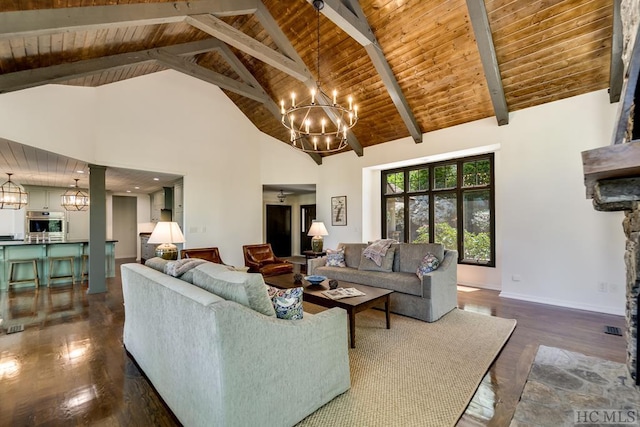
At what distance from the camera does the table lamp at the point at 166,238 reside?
3.91m

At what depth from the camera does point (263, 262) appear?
5844 millimetres

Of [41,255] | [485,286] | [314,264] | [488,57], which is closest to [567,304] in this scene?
[485,286]

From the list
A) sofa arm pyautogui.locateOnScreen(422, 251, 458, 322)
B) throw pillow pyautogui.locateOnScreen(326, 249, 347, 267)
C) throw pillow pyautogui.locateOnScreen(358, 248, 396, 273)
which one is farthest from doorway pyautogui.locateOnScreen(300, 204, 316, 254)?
sofa arm pyautogui.locateOnScreen(422, 251, 458, 322)

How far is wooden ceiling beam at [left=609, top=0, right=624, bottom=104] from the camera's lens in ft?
10.2

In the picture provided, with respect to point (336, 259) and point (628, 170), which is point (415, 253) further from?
point (628, 170)

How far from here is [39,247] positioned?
5566 mm

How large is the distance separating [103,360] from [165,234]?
5.76 feet

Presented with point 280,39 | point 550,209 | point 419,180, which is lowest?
point 550,209

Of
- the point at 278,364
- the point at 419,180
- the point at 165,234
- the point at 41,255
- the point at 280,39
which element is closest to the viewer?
the point at 278,364

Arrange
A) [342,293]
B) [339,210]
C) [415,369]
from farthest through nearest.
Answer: [339,210] < [342,293] < [415,369]

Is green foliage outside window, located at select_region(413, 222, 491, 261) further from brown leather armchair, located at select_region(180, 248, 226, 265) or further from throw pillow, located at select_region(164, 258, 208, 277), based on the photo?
throw pillow, located at select_region(164, 258, 208, 277)

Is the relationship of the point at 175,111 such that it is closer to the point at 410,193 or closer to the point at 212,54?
the point at 212,54

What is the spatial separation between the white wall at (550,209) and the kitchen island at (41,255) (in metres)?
7.98

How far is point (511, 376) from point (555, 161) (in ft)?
12.0
